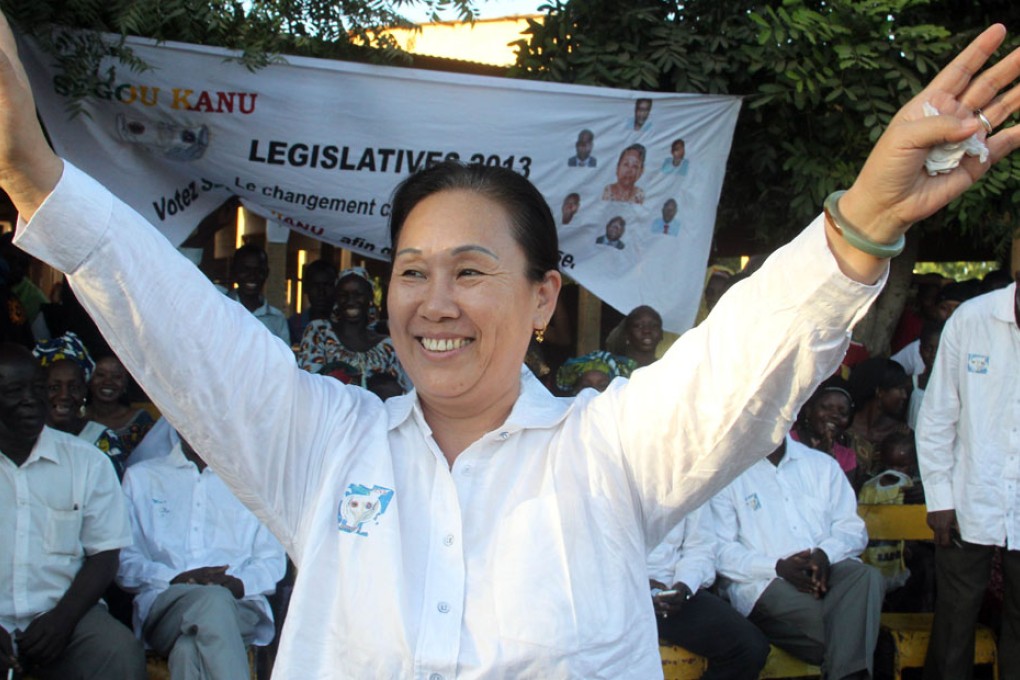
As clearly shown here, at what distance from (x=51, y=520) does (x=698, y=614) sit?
8.66ft

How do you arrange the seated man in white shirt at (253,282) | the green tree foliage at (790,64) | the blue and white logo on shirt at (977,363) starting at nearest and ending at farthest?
the blue and white logo on shirt at (977,363) < the green tree foliage at (790,64) < the seated man in white shirt at (253,282)

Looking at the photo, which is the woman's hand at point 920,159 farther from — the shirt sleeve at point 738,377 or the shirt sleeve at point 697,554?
the shirt sleeve at point 697,554

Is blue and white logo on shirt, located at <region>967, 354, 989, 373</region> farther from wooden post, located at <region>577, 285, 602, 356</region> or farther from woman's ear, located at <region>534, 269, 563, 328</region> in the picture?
woman's ear, located at <region>534, 269, 563, 328</region>

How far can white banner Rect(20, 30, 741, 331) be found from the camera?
5289 millimetres

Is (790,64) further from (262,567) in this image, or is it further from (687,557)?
(262,567)

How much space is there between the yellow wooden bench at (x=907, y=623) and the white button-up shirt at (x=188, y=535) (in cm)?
281

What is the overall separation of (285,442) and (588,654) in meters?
0.55

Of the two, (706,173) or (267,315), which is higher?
(706,173)

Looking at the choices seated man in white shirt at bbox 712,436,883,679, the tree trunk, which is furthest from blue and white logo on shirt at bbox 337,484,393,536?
the tree trunk

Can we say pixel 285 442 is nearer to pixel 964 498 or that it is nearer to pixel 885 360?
pixel 964 498

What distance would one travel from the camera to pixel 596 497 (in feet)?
5.49

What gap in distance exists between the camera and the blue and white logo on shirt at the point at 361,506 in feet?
5.43

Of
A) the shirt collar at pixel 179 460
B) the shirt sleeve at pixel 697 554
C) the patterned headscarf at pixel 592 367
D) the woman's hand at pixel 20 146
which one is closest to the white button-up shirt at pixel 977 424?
the shirt sleeve at pixel 697 554

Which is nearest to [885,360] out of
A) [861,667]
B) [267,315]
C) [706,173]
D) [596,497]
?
[706,173]
